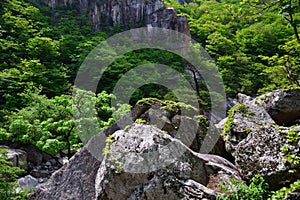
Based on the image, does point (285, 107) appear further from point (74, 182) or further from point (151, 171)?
point (74, 182)

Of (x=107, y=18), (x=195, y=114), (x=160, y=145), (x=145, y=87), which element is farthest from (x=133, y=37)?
(x=160, y=145)

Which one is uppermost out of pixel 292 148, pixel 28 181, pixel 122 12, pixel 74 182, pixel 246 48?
pixel 122 12

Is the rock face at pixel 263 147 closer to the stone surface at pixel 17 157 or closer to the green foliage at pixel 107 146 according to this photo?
the green foliage at pixel 107 146

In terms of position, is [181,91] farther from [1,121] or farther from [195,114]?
[1,121]

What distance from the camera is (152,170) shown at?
4188 millimetres

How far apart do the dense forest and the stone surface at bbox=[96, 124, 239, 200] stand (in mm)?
4482

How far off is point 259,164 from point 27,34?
19.2 m

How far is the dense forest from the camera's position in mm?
10898

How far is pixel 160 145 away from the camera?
4.37 m

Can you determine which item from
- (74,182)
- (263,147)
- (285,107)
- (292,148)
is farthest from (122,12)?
(292,148)

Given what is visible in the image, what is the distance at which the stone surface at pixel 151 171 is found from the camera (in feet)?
13.4

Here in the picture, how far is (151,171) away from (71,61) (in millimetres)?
18052

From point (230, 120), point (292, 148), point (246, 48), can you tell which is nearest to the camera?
point (292, 148)

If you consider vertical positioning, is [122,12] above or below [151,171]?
above
